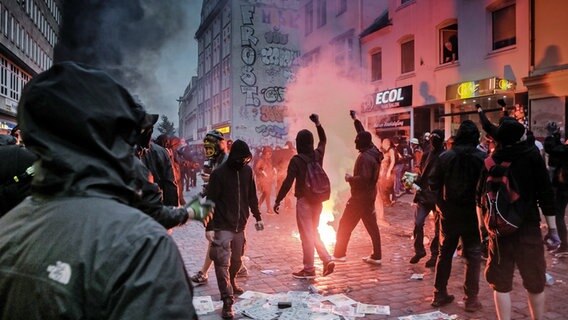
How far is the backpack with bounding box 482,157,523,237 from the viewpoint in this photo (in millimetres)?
3615

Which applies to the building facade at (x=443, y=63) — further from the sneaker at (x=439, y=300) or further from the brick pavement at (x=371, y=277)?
the sneaker at (x=439, y=300)

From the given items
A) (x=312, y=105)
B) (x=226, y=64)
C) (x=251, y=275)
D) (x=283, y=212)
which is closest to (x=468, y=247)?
(x=251, y=275)

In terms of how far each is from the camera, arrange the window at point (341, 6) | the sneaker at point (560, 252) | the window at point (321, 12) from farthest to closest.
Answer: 1. the window at point (321, 12)
2. the window at point (341, 6)
3. the sneaker at point (560, 252)

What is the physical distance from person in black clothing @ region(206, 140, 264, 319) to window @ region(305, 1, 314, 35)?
19.6 metres

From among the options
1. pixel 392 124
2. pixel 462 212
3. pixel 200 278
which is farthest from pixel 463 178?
pixel 392 124

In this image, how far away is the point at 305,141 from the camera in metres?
5.91

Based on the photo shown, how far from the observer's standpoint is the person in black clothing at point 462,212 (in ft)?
14.9

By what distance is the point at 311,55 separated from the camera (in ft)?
75.8

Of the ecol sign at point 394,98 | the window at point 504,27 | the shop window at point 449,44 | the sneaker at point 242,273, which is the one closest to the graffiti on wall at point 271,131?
the ecol sign at point 394,98

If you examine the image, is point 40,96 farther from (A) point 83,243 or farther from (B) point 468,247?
(B) point 468,247

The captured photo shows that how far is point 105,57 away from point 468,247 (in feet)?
36.4

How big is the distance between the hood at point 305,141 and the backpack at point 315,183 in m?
0.10

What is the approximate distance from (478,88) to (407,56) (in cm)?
448

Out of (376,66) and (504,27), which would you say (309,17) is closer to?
(376,66)
